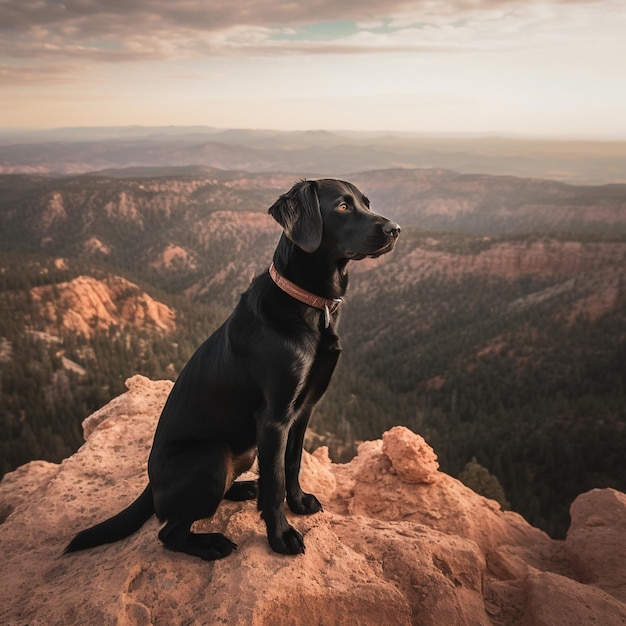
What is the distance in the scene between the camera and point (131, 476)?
6.17 metres

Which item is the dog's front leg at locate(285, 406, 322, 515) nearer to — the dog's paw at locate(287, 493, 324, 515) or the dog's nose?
the dog's paw at locate(287, 493, 324, 515)

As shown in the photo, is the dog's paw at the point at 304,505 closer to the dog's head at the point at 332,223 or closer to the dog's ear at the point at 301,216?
the dog's head at the point at 332,223

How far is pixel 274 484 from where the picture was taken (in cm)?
404

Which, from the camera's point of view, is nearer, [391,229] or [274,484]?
[391,229]

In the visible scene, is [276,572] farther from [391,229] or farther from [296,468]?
[391,229]

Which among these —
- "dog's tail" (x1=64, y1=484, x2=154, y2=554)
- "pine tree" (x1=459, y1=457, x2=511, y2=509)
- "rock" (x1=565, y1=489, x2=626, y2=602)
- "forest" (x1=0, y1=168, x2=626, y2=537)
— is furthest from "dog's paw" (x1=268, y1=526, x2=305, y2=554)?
"forest" (x1=0, y1=168, x2=626, y2=537)

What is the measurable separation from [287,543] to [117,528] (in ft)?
5.71

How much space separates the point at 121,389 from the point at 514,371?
46.9 m

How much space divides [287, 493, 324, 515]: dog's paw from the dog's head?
9.02ft

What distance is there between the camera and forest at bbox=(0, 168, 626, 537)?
38.9 meters

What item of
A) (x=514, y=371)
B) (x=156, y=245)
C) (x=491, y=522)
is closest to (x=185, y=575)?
(x=491, y=522)

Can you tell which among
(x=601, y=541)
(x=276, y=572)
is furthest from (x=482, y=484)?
(x=276, y=572)

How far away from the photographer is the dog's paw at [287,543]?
164 inches

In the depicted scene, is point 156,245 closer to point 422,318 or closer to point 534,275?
point 422,318
